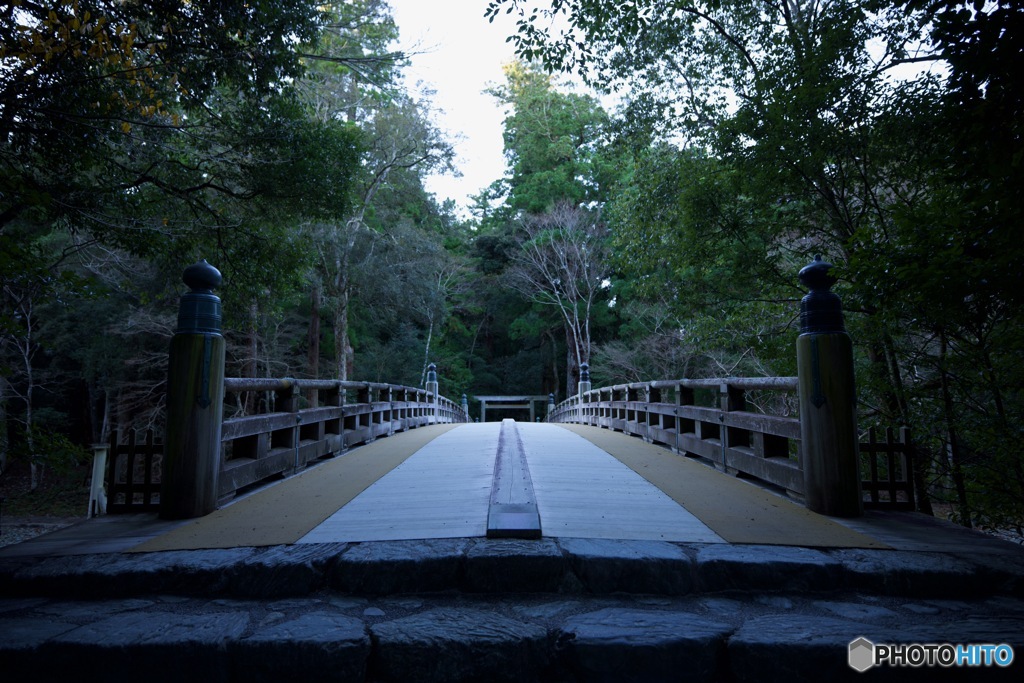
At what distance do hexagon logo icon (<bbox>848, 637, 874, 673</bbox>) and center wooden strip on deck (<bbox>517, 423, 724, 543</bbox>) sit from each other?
2.38ft

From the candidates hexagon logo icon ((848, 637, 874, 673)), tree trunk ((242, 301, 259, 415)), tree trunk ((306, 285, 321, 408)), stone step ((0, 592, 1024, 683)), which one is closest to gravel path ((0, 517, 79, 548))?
tree trunk ((242, 301, 259, 415))

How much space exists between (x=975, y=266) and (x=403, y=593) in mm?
3823

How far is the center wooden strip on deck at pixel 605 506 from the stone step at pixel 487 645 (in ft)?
1.80

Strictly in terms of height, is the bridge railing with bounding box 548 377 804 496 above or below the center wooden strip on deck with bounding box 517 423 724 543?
above

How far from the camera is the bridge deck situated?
99.8 inches

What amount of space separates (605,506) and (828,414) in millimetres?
1297

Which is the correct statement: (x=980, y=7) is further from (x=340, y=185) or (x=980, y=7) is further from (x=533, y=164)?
(x=533, y=164)

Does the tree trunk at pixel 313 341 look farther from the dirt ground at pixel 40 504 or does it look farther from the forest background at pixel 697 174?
the dirt ground at pixel 40 504

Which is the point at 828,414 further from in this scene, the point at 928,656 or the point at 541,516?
the point at 541,516

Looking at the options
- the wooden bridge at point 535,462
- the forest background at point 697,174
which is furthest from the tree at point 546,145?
the wooden bridge at point 535,462

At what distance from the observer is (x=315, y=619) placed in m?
1.99

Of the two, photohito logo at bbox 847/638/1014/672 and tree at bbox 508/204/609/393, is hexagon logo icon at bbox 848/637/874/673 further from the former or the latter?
tree at bbox 508/204/609/393

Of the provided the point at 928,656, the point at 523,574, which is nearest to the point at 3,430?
the point at 523,574

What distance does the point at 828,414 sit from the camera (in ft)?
9.75
